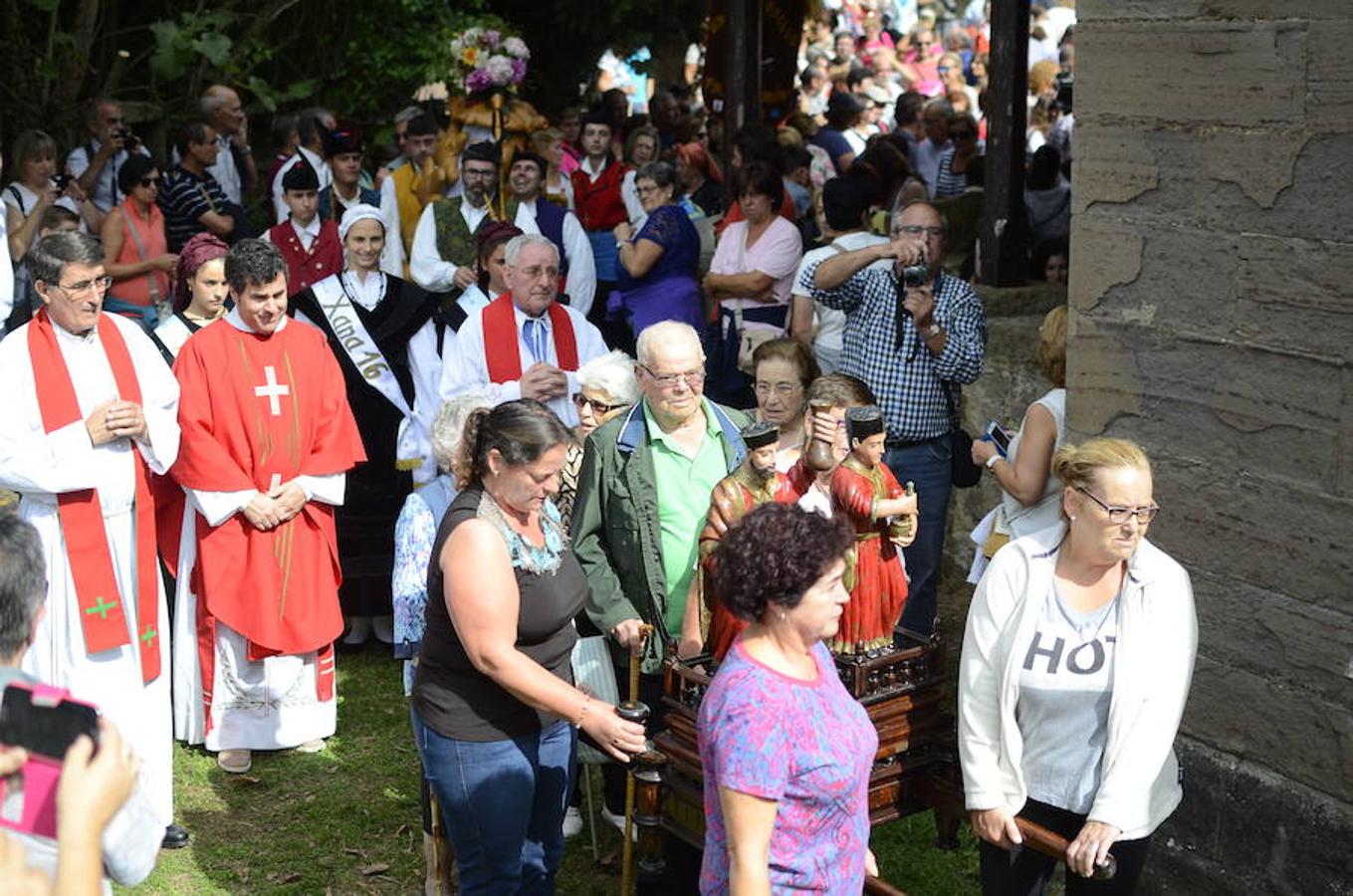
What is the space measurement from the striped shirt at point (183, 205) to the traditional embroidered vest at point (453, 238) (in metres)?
1.68

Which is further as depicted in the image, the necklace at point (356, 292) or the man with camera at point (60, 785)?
the necklace at point (356, 292)

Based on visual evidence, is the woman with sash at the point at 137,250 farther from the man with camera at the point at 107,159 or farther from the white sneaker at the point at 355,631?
the white sneaker at the point at 355,631

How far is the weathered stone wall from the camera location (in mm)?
4707

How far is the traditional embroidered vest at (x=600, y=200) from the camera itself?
11.1 meters

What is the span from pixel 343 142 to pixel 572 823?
207 inches

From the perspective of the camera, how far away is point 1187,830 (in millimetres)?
5324

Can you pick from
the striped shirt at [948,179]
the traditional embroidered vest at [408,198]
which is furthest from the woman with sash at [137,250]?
the striped shirt at [948,179]

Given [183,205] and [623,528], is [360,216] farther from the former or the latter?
[623,528]

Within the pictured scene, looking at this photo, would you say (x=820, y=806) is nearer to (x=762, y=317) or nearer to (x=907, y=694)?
(x=907, y=694)

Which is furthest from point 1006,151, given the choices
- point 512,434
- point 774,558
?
point 774,558

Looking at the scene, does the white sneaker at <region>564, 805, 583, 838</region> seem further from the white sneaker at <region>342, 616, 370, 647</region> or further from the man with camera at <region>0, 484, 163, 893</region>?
the man with camera at <region>0, 484, 163, 893</region>

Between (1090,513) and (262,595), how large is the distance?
11.8 feet

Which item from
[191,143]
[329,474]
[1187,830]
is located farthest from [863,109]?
[1187,830]

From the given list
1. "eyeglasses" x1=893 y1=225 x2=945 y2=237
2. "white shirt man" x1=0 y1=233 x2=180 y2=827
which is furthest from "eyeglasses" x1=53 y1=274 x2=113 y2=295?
"eyeglasses" x1=893 y1=225 x2=945 y2=237
